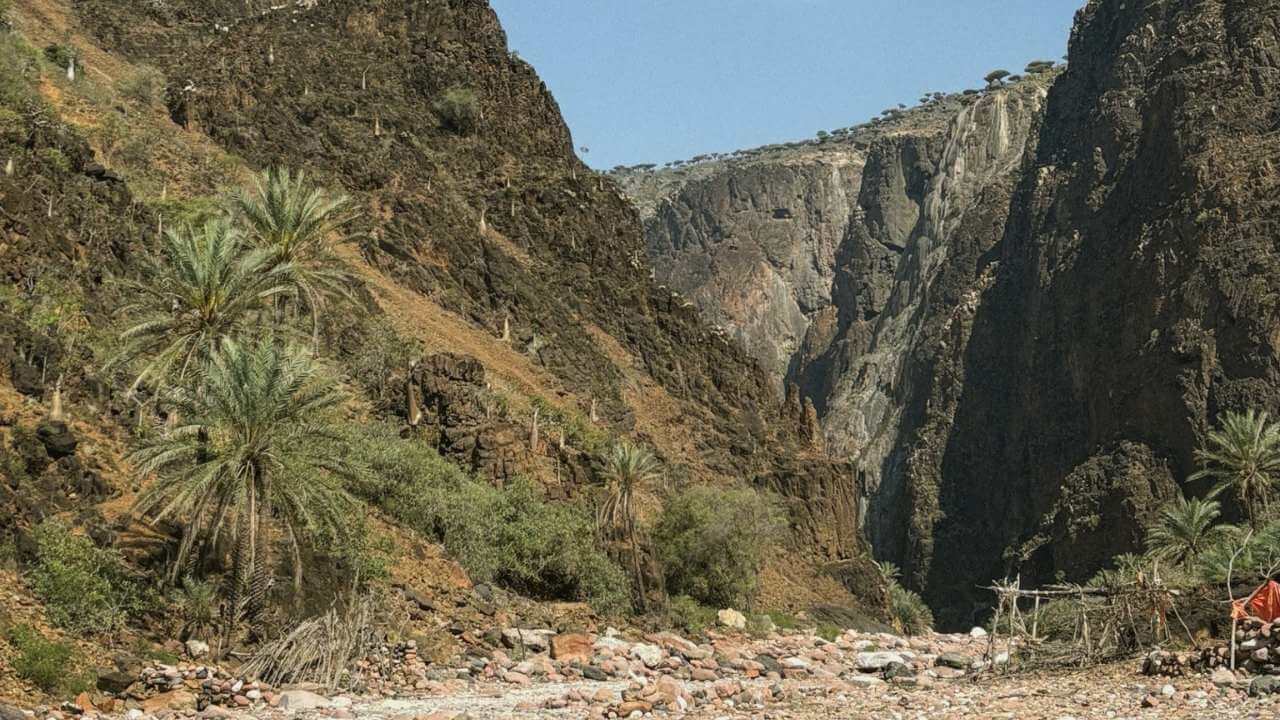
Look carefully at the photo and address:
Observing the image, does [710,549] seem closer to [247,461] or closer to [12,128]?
[12,128]

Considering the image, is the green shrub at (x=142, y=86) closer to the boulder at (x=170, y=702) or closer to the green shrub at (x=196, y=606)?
the green shrub at (x=196, y=606)

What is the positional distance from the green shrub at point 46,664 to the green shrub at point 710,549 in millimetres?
26950

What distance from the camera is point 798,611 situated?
5166 cm

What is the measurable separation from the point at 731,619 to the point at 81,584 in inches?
969

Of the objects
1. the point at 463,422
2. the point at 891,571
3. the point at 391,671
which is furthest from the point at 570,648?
the point at 891,571

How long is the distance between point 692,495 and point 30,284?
23.8m

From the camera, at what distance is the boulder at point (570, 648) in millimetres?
26234

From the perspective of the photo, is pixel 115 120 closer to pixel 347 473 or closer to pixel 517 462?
pixel 517 462

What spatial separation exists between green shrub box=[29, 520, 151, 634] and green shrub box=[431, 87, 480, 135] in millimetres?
48814

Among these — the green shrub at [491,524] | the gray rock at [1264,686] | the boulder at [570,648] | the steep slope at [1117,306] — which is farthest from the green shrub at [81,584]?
the steep slope at [1117,306]

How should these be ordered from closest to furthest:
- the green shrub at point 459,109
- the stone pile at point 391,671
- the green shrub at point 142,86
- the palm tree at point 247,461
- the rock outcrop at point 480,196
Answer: the palm tree at point 247,461 < the stone pile at point 391,671 < the green shrub at point 142,86 < the rock outcrop at point 480,196 < the green shrub at point 459,109

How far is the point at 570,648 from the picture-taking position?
87.1ft

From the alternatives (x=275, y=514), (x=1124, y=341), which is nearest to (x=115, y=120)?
(x=275, y=514)

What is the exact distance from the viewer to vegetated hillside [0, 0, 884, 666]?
91.2 feet
